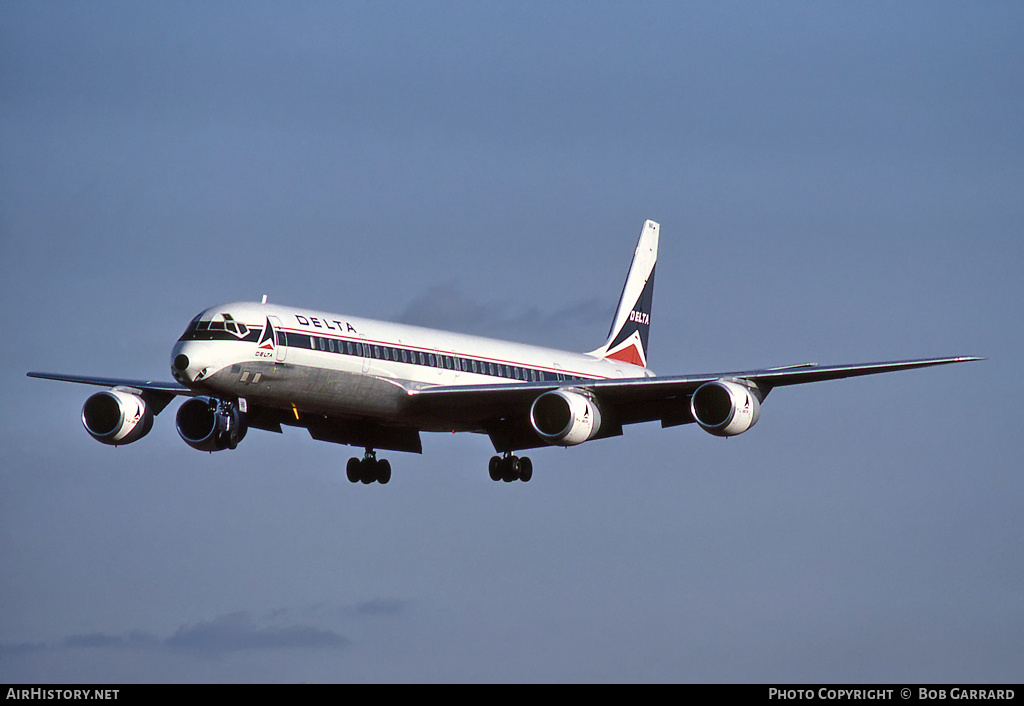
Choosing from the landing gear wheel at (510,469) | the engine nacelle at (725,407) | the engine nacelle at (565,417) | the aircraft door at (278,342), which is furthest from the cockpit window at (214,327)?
the engine nacelle at (725,407)

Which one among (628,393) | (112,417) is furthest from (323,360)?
(628,393)

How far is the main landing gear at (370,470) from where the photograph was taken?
196 feet

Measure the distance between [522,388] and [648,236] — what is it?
23.6 meters

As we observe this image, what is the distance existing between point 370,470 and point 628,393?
11.3 meters

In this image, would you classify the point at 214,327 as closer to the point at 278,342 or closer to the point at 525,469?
the point at 278,342

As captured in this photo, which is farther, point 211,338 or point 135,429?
point 135,429

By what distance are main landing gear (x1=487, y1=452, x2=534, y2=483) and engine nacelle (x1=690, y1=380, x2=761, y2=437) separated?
27.5 ft

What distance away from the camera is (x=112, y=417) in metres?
55.7

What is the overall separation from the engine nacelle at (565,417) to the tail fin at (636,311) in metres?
13.6

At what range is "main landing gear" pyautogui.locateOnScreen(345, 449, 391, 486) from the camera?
196 feet
